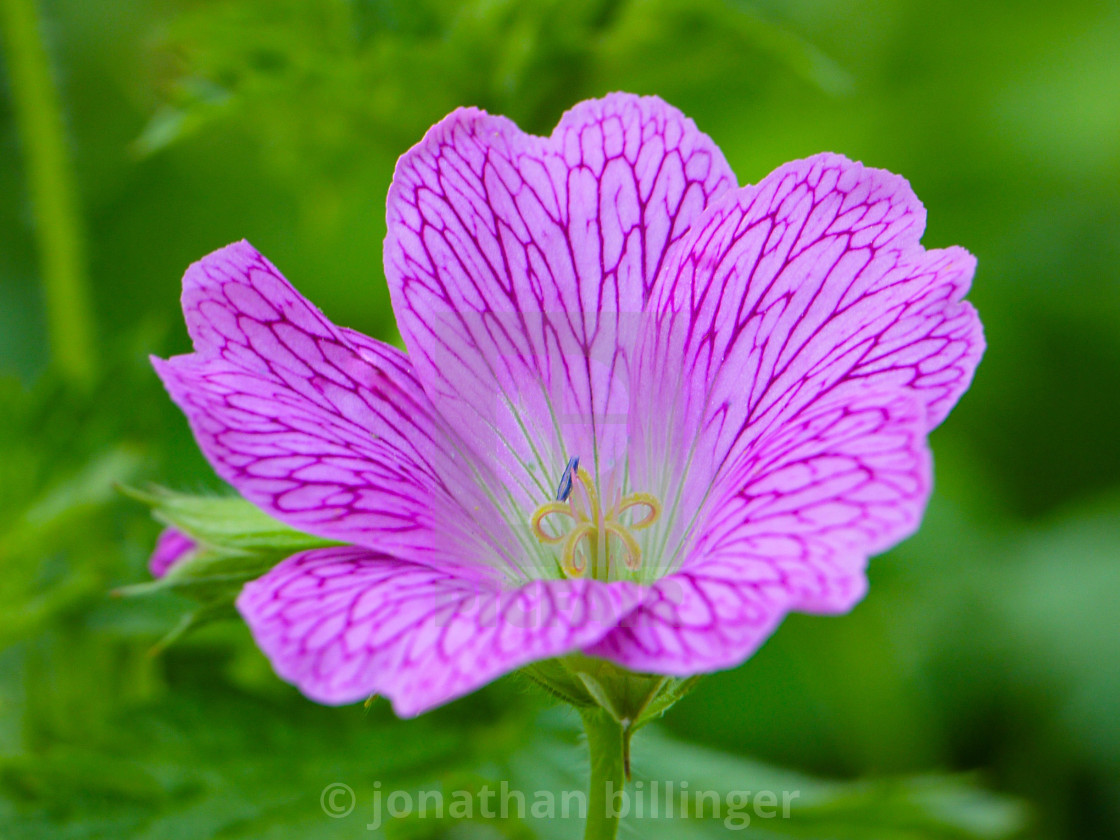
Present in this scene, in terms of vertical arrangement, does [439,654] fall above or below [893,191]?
below

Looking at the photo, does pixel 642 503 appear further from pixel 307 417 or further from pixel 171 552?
pixel 171 552

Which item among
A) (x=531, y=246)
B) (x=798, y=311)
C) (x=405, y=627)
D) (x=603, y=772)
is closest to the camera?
(x=405, y=627)

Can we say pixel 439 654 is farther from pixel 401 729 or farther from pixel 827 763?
pixel 827 763

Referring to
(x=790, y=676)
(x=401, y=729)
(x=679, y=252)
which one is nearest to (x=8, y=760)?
(x=401, y=729)

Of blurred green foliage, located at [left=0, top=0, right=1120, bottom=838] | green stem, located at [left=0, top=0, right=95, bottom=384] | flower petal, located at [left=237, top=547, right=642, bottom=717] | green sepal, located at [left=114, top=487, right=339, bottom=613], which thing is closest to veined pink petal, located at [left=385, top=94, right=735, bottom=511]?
green sepal, located at [left=114, top=487, right=339, bottom=613]

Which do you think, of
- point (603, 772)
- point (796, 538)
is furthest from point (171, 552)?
point (796, 538)
